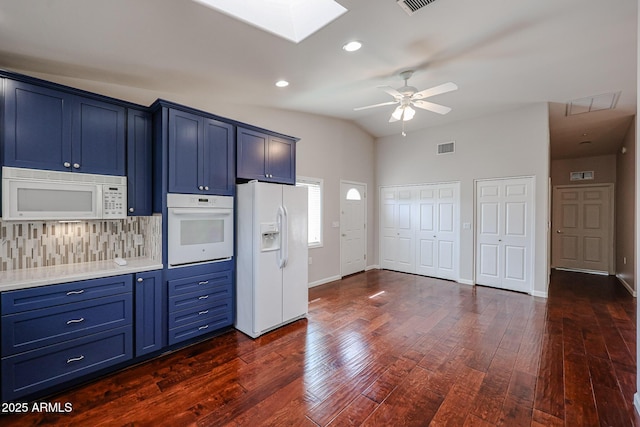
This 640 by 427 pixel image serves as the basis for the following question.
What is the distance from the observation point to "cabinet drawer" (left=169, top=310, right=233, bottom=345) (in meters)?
2.76

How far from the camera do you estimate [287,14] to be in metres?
2.50

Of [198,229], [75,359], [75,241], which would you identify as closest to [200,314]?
[198,229]

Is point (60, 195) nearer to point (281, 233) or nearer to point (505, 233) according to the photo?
point (281, 233)

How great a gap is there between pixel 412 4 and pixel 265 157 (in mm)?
2200

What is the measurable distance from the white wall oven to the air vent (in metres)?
4.42

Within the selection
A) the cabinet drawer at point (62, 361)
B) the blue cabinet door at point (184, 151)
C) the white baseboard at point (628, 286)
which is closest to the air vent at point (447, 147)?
the white baseboard at point (628, 286)

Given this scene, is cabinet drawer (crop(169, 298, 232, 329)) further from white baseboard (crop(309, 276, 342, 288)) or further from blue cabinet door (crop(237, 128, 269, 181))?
white baseboard (crop(309, 276, 342, 288))

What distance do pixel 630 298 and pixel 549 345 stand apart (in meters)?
3.13

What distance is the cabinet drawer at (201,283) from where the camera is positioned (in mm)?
2756

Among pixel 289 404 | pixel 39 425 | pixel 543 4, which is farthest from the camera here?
pixel 543 4

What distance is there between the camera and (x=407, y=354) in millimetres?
2760

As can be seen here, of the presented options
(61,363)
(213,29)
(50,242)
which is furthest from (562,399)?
(50,242)

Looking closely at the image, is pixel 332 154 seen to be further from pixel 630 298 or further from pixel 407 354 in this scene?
pixel 630 298

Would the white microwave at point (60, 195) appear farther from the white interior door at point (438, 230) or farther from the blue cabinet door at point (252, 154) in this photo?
the white interior door at point (438, 230)
